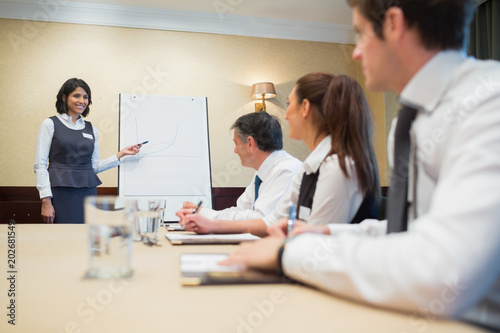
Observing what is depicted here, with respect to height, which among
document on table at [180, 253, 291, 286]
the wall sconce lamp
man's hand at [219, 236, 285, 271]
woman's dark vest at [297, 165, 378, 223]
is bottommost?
document on table at [180, 253, 291, 286]

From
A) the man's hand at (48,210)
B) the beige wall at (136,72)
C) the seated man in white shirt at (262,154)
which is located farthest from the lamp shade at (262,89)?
the man's hand at (48,210)

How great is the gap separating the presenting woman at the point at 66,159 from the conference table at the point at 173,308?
2709mm

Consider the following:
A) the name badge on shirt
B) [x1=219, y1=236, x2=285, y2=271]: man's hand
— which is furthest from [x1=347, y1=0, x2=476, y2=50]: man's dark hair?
the name badge on shirt

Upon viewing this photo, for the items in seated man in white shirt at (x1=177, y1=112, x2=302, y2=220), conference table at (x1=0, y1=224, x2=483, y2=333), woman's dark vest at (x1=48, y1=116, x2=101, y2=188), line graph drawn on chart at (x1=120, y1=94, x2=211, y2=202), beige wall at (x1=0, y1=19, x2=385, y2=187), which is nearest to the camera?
conference table at (x1=0, y1=224, x2=483, y2=333)

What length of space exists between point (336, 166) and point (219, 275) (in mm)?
799

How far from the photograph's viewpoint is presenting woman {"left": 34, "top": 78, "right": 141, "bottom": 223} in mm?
3432

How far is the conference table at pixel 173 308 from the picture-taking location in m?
0.57

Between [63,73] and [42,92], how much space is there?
0.31 metres

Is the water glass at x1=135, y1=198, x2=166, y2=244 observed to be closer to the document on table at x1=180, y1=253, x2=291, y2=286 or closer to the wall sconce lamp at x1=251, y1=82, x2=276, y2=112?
the document on table at x1=180, y1=253, x2=291, y2=286

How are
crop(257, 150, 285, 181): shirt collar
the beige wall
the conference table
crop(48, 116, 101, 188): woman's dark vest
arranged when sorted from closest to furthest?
1. the conference table
2. crop(257, 150, 285, 181): shirt collar
3. crop(48, 116, 101, 188): woman's dark vest
4. the beige wall

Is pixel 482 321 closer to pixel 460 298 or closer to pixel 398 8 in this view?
pixel 460 298

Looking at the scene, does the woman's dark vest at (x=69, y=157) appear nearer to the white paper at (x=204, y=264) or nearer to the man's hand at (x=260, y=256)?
the white paper at (x=204, y=264)

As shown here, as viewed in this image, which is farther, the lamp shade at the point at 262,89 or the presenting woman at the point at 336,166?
the lamp shade at the point at 262,89

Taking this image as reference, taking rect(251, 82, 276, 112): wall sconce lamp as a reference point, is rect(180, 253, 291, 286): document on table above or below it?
below
